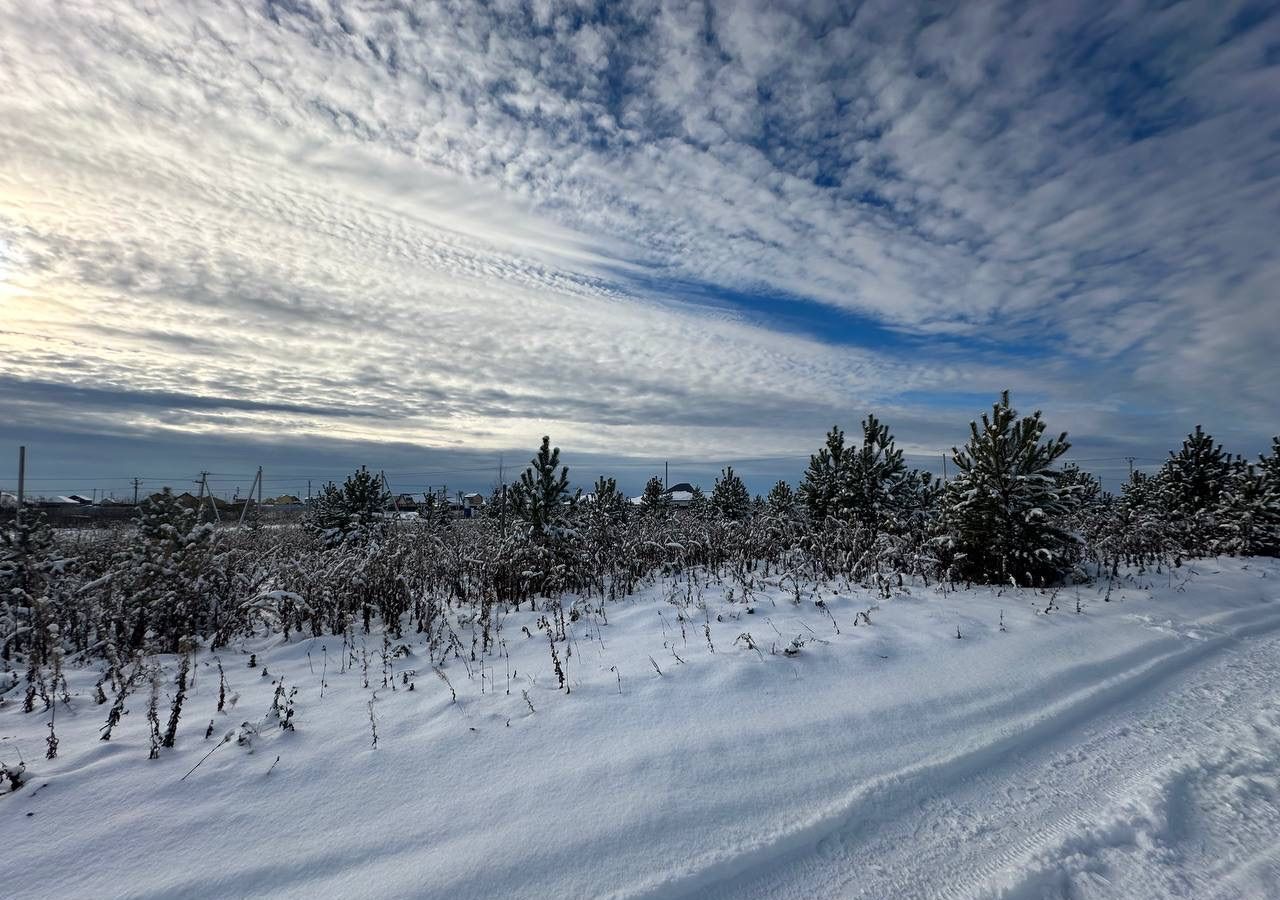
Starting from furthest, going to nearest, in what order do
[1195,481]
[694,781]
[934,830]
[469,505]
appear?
1. [469,505]
2. [1195,481]
3. [694,781]
4. [934,830]

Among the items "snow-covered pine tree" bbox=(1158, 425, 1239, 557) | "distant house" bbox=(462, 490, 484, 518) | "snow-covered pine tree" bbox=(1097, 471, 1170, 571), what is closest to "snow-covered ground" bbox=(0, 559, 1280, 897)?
"snow-covered pine tree" bbox=(1097, 471, 1170, 571)

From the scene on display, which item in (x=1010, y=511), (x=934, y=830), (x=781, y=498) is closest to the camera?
(x=934, y=830)

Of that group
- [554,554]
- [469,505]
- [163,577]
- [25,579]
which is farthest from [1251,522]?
[469,505]

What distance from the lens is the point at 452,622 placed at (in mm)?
7844

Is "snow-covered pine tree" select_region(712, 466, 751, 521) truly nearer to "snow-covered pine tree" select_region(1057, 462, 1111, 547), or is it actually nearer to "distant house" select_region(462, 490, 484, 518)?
"snow-covered pine tree" select_region(1057, 462, 1111, 547)

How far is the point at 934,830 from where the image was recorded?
3014 mm

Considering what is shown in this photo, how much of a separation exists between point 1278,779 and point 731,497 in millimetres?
18527

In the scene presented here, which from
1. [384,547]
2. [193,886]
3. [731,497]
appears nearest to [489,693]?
[193,886]

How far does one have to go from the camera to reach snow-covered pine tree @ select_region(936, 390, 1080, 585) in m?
9.48

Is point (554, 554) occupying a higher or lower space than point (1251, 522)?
lower

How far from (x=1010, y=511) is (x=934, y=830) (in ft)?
26.7

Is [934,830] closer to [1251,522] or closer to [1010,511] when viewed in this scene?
[1010,511]

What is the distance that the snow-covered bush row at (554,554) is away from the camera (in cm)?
715

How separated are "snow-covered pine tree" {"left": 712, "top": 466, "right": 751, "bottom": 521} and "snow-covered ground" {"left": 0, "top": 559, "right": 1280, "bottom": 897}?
15927 millimetres
